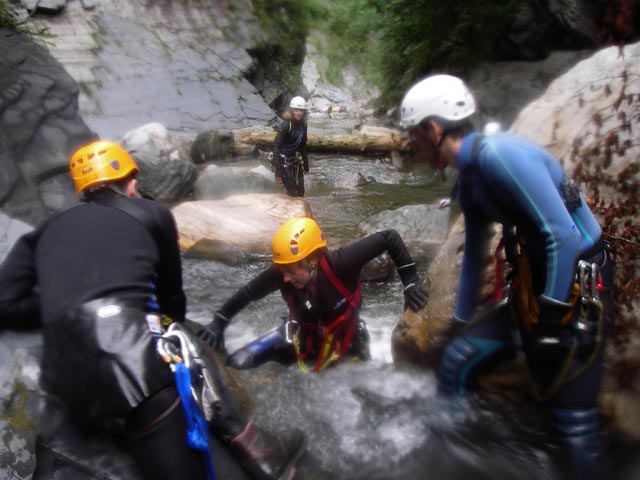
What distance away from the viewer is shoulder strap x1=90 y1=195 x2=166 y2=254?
6.63 ft

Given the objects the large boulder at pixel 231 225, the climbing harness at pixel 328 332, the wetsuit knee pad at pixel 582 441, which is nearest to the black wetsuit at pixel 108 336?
the wetsuit knee pad at pixel 582 441

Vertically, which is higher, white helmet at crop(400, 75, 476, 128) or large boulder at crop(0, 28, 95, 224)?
white helmet at crop(400, 75, 476, 128)

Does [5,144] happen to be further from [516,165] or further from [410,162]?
[410,162]

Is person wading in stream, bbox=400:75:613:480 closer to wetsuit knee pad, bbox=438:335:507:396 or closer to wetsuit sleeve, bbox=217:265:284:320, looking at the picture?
wetsuit knee pad, bbox=438:335:507:396

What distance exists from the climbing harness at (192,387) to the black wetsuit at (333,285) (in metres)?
1.38

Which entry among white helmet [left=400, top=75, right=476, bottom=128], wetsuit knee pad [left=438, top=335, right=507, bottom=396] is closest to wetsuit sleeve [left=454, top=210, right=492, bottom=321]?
wetsuit knee pad [left=438, top=335, right=507, bottom=396]

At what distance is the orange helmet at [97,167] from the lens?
2178 mm

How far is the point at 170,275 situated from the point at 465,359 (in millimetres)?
1451

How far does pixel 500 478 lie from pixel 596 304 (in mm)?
1218

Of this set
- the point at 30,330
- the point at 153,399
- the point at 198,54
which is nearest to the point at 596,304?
the point at 153,399

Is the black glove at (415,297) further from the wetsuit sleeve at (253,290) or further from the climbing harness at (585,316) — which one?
the climbing harness at (585,316)

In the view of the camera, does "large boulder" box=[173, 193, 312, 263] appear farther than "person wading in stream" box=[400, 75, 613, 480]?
Yes

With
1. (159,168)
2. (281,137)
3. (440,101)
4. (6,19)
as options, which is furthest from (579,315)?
(6,19)

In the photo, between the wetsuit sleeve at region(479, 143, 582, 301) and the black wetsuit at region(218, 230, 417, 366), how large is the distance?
1540 millimetres
